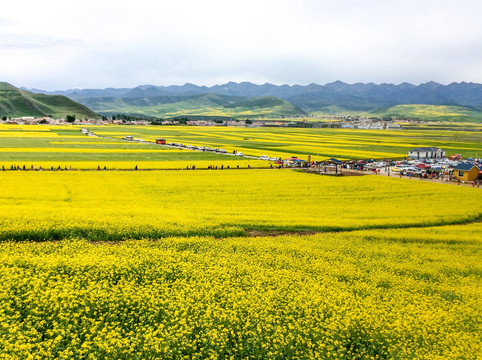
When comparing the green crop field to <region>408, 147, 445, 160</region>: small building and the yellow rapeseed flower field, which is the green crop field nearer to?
<region>408, 147, 445, 160</region>: small building

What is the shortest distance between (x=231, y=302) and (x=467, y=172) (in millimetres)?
53665

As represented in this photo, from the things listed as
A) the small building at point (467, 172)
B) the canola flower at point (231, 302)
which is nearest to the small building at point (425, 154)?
the small building at point (467, 172)

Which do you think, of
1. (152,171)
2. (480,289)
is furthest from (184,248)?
(152,171)

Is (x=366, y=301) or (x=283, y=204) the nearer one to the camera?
(x=366, y=301)

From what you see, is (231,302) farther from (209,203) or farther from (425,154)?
(425,154)

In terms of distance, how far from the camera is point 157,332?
46.8ft

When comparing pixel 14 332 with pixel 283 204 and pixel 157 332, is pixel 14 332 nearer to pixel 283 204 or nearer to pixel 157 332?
pixel 157 332

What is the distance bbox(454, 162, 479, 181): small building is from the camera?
188ft

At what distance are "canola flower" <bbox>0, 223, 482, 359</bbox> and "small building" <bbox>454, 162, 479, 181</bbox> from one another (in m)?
37.9

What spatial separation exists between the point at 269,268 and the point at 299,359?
7771mm

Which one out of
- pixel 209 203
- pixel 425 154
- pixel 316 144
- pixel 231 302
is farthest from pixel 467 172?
pixel 316 144

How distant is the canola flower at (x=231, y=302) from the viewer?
45.1ft

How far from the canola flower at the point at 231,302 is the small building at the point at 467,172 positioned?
37.9m

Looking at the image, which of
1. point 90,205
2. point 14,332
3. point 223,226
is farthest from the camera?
point 90,205
